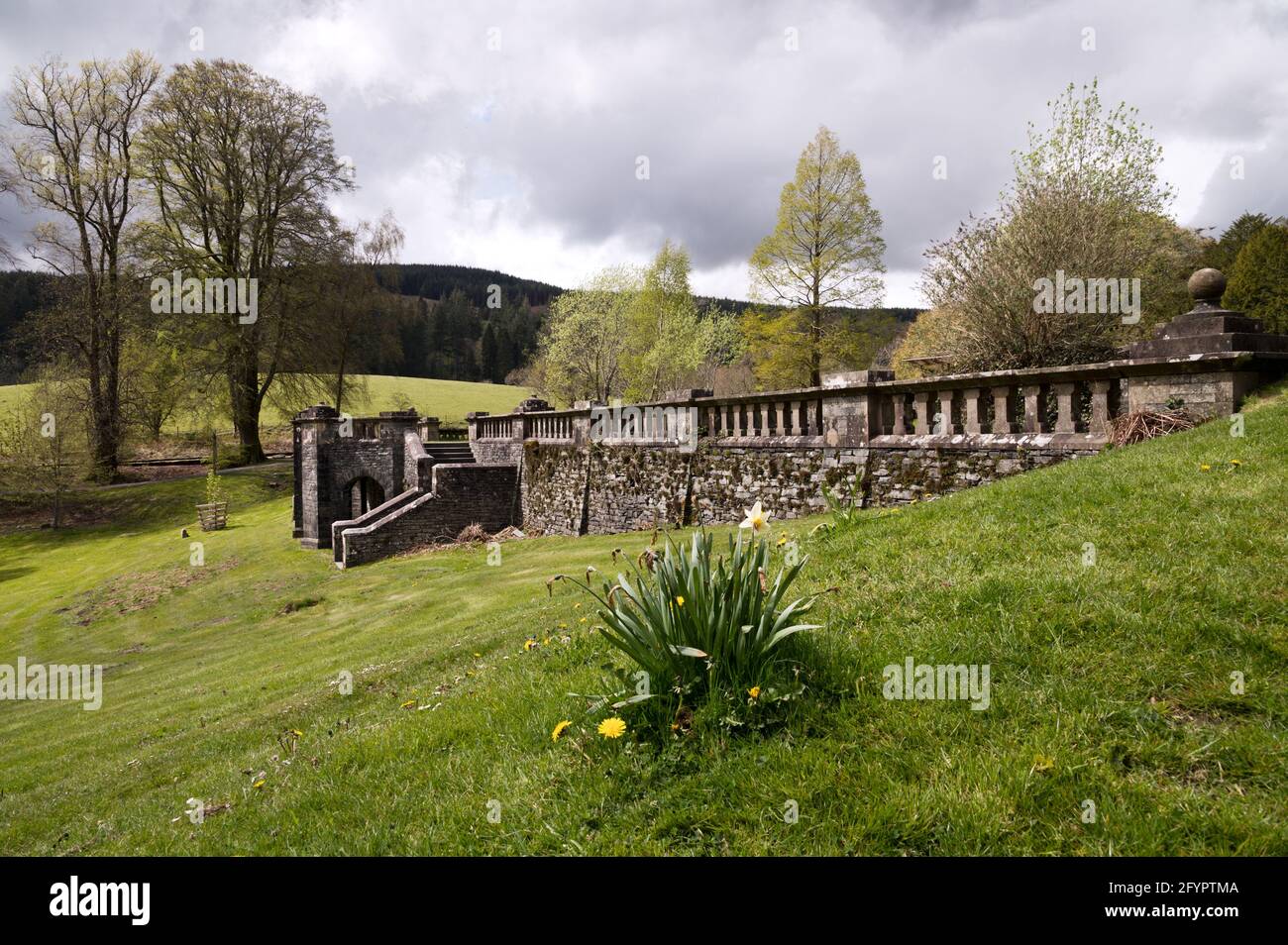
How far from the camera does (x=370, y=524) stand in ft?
65.2

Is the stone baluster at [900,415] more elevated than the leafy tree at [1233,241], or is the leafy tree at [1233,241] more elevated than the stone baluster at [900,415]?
the leafy tree at [1233,241]

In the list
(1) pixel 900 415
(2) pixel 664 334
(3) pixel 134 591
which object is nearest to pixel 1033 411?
(1) pixel 900 415

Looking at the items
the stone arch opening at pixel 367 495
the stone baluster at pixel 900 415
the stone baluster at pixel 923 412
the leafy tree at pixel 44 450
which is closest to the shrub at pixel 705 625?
the stone baluster at pixel 923 412

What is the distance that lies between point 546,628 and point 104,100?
36760 millimetres

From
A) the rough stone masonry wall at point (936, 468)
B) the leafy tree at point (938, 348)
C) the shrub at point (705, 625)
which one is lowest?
the shrub at point (705, 625)

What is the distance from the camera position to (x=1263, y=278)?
2825 centimetres

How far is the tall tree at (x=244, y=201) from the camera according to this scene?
1137 inches

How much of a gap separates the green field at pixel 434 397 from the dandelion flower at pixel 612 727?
41576mm

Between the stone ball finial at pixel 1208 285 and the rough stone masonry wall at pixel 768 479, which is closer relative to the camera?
the stone ball finial at pixel 1208 285

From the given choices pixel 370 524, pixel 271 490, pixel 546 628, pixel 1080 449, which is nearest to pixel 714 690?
pixel 546 628

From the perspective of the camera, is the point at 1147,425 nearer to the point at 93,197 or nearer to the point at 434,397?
the point at 93,197

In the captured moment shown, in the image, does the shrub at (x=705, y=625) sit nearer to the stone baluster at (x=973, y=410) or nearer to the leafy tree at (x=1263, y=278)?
the stone baluster at (x=973, y=410)

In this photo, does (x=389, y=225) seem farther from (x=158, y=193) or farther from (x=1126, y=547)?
(x=1126, y=547)

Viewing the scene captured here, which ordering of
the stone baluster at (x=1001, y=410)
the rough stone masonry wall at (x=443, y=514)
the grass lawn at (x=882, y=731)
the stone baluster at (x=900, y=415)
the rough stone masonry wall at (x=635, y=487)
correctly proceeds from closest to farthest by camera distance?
the grass lawn at (x=882, y=731) < the stone baluster at (x=1001, y=410) < the stone baluster at (x=900, y=415) < the rough stone masonry wall at (x=635, y=487) < the rough stone masonry wall at (x=443, y=514)
